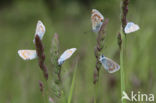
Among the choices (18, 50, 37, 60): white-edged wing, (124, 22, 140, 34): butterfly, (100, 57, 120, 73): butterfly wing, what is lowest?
(100, 57, 120, 73): butterfly wing

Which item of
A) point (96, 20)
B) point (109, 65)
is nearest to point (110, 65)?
point (109, 65)

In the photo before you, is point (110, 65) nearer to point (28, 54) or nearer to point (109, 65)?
point (109, 65)

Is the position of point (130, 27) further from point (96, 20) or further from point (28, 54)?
point (28, 54)

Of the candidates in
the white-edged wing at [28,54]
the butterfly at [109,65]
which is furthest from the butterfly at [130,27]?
the white-edged wing at [28,54]

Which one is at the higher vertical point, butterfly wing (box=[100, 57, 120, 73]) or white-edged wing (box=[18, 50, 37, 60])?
white-edged wing (box=[18, 50, 37, 60])

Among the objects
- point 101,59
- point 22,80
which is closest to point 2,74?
point 22,80

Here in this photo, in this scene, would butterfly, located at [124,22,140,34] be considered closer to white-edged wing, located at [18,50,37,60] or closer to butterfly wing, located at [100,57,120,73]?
butterfly wing, located at [100,57,120,73]

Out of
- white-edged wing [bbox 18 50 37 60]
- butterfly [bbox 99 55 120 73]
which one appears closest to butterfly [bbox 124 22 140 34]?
butterfly [bbox 99 55 120 73]
